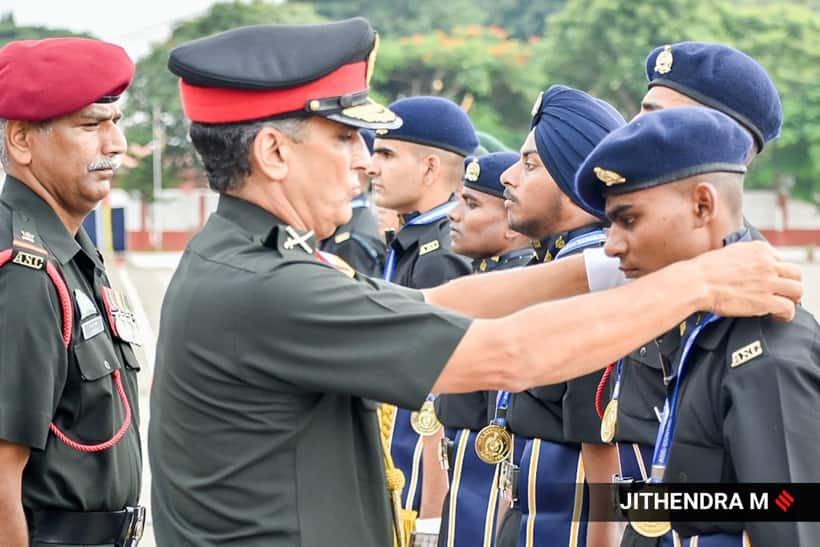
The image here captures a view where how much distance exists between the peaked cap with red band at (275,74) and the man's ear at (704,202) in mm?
725

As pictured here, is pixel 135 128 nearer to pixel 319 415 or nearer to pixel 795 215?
pixel 795 215

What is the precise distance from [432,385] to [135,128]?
44.8 meters

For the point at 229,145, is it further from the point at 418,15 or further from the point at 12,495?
the point at 418,15

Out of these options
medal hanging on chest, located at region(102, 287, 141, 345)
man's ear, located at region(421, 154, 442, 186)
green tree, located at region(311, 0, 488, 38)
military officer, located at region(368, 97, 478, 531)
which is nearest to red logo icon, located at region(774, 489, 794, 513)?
medal hanging on chest, located at region(102, 287, 141, 345)

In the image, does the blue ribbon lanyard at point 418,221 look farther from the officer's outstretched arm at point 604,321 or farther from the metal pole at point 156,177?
the metal pole at point 156,177

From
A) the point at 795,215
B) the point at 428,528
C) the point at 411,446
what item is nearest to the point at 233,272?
the point at 428,528

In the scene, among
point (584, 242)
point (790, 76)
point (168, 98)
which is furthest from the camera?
point (790, 76)

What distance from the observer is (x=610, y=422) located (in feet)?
11.6

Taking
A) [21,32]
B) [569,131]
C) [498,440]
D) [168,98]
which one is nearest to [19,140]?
[569,131]

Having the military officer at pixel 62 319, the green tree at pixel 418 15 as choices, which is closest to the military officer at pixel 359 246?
the military officer at pixel 62 319

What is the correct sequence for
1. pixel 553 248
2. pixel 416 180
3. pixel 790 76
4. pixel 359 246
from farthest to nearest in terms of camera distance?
1. pixel 790 76
2. pixel 359 246
3. pixel 416 180
4. pixel 553 248

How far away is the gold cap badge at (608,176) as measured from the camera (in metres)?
2.83

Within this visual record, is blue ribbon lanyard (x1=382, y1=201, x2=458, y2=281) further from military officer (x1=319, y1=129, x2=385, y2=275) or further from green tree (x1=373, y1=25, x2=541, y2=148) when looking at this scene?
green tree (x1=373, y1=25, x2=541, y2=148)

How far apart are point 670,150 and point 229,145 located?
986mm
